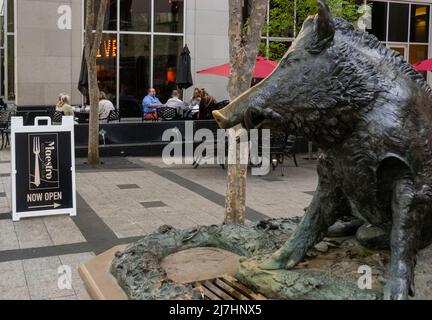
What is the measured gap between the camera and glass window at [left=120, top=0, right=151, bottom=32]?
20859mm

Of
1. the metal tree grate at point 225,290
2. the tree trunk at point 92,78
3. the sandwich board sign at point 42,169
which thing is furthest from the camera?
the tree trunk at point 92,78

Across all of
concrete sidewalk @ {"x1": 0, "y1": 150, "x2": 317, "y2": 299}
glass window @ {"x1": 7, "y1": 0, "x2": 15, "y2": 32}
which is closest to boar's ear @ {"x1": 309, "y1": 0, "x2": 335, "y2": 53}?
concrete sidewalk @ {"x1": 0, "y1": 150, "x2": 317, "y2": 299}

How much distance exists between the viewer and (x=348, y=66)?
2.97m

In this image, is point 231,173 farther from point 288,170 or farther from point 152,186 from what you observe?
point 288,170

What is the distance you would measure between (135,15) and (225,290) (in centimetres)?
1890

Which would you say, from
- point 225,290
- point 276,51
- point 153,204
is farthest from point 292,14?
point 225,290

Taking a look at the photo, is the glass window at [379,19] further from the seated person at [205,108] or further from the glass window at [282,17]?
the seated person at [205,108]

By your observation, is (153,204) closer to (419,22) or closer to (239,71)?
(239,71)

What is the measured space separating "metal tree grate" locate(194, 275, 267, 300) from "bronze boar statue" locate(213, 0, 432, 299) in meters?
0.85

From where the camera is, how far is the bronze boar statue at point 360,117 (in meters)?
2.95

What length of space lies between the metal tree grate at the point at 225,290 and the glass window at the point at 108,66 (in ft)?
58.2

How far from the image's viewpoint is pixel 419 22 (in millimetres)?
26234

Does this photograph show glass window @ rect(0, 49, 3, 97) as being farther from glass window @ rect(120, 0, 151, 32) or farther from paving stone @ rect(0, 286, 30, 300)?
paving stone @ rect(0, 286, 30, 300)

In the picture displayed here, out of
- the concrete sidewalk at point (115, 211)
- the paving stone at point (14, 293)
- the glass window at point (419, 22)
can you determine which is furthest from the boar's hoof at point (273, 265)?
the glass window at point (419, 22)
